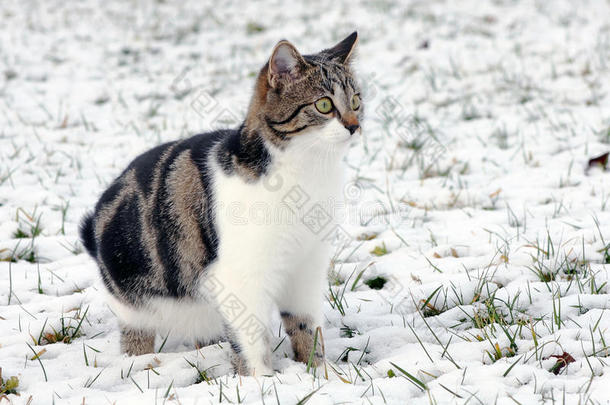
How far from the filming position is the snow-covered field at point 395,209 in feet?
7.11

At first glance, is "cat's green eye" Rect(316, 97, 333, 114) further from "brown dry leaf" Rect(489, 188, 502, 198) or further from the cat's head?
"brown dry leaf" Rect(489, 188, 502, 198)

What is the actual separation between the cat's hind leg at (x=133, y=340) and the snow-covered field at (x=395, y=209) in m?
0.07

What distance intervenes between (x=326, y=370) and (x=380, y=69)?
5407 mm

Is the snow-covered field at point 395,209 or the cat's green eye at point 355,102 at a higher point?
the cat's green eye at point 355,102

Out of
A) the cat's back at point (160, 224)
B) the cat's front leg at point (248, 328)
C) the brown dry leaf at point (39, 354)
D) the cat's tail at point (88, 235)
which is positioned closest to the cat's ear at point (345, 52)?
the cat's back at point (160, 224)

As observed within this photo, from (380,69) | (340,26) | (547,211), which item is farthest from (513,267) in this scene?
(340,26)

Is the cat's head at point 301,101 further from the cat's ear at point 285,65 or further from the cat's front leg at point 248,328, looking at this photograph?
the cat's front leg at point 248,328

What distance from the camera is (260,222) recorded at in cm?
221

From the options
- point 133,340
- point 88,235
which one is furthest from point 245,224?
point 88,235

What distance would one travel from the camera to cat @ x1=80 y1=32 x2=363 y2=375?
2250mm

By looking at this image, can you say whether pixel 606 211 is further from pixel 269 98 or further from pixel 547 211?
pixel 269 98

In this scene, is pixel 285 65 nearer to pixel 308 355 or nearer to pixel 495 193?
pixel 308 355

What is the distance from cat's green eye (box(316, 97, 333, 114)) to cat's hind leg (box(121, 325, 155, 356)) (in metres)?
1.24

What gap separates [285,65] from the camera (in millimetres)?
2307
